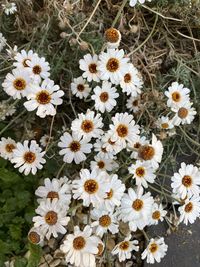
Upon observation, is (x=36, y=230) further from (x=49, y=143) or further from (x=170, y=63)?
(x=170, y=63)

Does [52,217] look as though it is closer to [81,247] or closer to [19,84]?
[81,247]

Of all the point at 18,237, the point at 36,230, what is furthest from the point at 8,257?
the point at 36,230

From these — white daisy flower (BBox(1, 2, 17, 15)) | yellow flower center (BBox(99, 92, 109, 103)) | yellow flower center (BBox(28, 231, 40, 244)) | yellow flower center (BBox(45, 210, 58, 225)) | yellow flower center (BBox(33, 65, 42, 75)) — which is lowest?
yellow flower center (BBox(28, 231, 40, 244))

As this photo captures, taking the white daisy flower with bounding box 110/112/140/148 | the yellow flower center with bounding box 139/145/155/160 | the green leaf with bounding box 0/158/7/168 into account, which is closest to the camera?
the yellow flower center with bounding box 139/145/155/160

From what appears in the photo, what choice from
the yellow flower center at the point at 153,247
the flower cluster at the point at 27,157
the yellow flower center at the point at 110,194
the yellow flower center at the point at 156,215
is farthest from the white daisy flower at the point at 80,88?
the yellow flower center at the point at 153,247

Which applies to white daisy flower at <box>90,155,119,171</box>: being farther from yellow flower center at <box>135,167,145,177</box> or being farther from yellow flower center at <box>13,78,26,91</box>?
yellow flower center at <box>13,78,26,91</box>

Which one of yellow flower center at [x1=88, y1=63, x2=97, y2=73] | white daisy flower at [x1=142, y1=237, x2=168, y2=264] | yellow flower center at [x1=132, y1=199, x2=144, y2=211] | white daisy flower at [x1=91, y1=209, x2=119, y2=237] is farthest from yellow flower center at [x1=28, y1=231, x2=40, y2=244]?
yellow flower center at [x1=88, y1=63, x2=97, y2=73]
